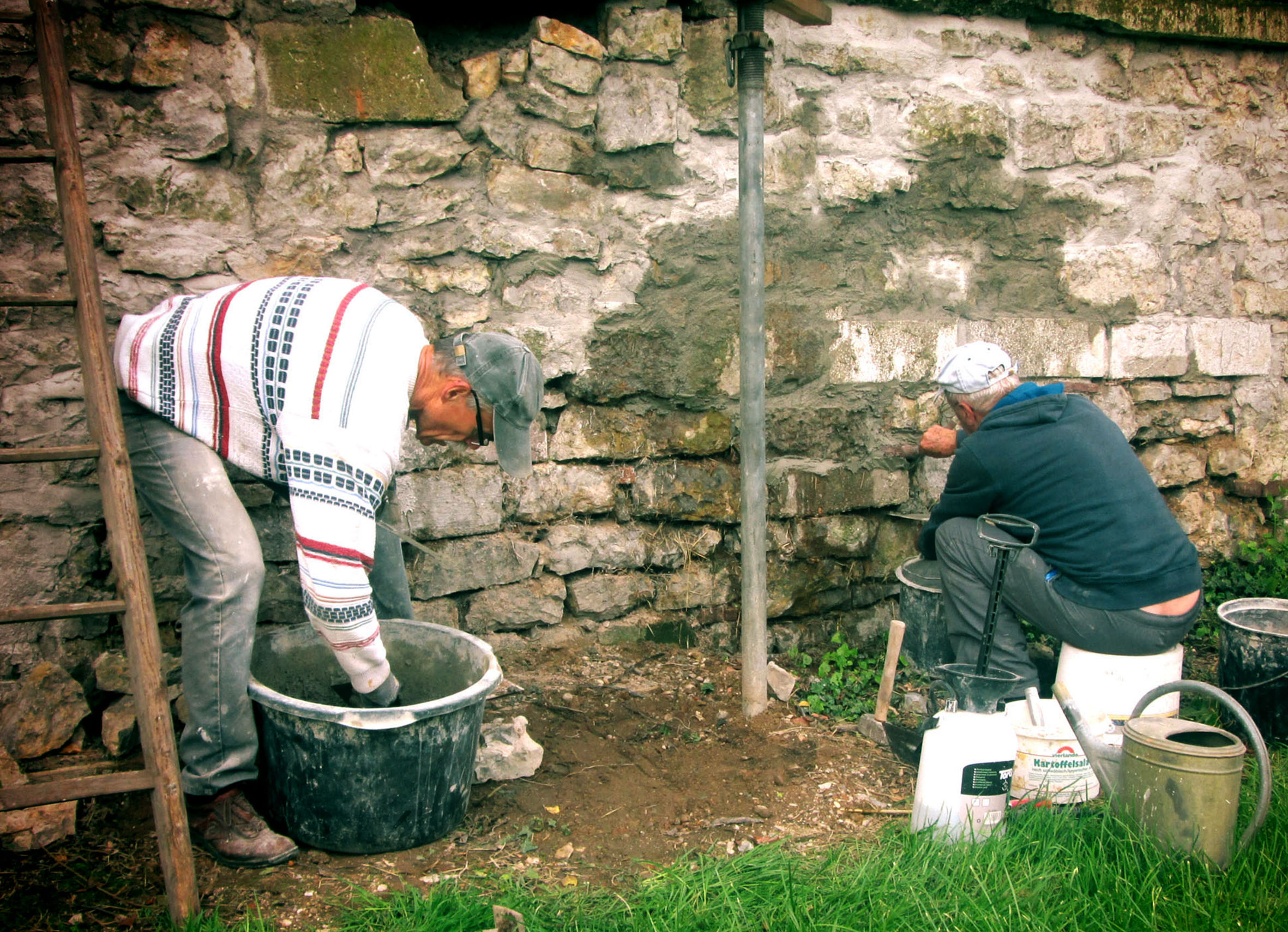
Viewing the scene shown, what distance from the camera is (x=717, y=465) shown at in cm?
363

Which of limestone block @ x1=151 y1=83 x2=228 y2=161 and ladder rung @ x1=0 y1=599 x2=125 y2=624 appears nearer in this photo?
ladder rung @ x1=0 y1=599 x2=125 y2=624

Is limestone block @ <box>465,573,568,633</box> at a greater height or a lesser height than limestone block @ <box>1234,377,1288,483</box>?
lesser

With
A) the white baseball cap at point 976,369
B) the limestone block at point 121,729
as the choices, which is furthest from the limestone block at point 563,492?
the limestone block at point 121,729

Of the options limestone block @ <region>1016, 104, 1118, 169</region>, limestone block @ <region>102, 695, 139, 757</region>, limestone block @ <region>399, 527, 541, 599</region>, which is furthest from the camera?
limestone block @ <region>1016, 104, 1118, 169</region>

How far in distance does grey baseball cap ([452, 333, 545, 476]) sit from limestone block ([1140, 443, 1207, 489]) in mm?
3126

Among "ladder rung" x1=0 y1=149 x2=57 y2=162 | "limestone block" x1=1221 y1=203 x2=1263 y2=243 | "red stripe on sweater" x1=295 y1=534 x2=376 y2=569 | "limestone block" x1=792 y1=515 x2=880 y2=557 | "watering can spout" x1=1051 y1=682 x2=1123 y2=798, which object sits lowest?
"watering can spout" x1=1051 y1=682 x2=1123 y2=798

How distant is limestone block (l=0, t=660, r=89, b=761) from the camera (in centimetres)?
261

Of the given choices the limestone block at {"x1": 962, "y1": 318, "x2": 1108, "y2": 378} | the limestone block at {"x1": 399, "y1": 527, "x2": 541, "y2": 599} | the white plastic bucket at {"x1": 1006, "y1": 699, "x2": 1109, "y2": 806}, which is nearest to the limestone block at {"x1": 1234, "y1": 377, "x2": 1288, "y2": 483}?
the limestone block at {"x1": 962, "y1": 318, "x2": 1108, "y2": 378}

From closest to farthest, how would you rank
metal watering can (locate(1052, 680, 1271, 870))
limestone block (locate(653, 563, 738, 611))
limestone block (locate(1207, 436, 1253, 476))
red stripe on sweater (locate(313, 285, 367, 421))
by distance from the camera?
red stripe on sweater (locate(313, 285, 367, 421))
metal watering can (locate(1052, 680, 1271, 870))
limestone block (locate(653, 563, 738, 611))
limestone block (locate(1207, 436, 1253, 476))

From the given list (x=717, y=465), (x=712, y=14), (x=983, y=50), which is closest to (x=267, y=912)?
(x=717, y=465)

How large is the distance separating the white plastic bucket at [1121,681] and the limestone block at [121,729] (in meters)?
2.76

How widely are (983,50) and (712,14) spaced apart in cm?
119

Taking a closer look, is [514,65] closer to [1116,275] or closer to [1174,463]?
[1116,275]

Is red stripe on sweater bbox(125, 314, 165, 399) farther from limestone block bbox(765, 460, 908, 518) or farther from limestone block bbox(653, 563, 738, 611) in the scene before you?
limestone block bbox(765, 460, 908, 518)
